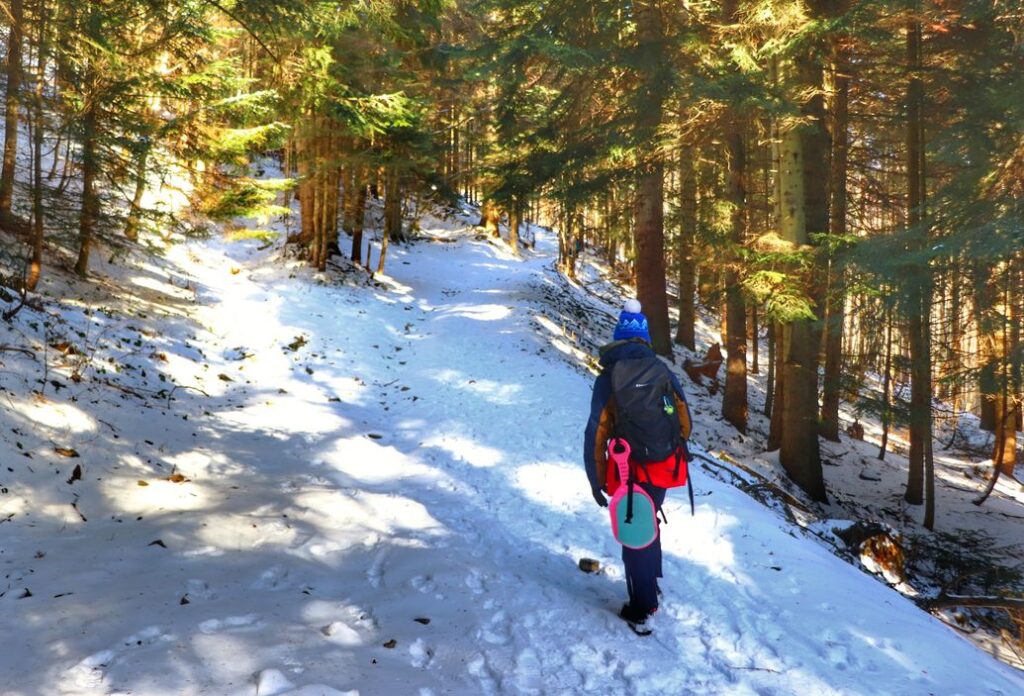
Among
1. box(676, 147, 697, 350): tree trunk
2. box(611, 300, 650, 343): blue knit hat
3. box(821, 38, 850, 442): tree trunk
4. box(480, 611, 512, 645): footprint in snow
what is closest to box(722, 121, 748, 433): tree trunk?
box(676, 147, 697, 350): tree trunk

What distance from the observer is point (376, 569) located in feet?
14.5

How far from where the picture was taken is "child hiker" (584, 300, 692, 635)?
3852 millimetres

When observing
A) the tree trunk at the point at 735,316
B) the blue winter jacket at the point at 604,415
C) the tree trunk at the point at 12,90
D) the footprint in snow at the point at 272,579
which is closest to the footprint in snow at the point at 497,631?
the blue winter jacket at the point at 604,415

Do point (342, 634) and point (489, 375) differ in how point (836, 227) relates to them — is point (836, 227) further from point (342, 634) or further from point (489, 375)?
point (342, 634)

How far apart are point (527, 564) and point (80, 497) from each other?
13.1 ft

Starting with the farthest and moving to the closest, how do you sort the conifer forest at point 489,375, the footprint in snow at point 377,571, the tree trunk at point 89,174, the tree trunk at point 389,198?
1. the tree trunk at point 389,198
2. the tree trunk at point 89,174
3. the footprint in snow at point 377,571
4. the conifer forest at point 489,375

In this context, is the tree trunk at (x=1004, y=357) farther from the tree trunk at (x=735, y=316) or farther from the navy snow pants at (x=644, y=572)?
the navy snow pants at (x=644, y=572)

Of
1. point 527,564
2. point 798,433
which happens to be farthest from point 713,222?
point 527,564

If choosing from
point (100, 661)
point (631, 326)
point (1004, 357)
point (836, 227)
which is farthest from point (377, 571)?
point (836, 227)

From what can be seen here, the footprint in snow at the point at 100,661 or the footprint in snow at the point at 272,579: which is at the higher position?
the footprint in snow at the point at 100,661

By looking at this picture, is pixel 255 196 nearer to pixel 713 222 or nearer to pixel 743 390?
pixel 713 222

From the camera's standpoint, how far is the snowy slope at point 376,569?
10.2 ft

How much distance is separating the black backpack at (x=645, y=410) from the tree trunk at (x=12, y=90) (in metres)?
6.16

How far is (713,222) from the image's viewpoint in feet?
43.0
